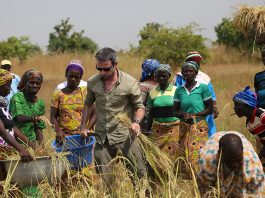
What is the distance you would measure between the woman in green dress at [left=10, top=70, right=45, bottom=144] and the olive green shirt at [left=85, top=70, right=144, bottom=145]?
79 centimetres

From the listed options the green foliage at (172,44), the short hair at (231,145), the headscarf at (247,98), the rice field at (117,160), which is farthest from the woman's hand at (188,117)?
the green foliage at (172,44)

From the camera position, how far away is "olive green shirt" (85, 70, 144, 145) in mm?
4617

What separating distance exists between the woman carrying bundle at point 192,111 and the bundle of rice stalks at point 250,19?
186 centimetres

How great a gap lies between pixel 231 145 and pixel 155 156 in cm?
99

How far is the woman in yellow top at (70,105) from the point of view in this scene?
5.33 m

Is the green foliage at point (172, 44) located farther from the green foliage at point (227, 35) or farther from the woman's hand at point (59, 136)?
A: the woman's hand at point (59, 136)

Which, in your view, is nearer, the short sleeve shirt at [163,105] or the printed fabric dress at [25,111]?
the printed fabric dress at [25,111]

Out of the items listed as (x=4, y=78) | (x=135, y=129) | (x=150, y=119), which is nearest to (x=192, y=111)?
(x=150, y=119)

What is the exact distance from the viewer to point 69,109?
5.36m

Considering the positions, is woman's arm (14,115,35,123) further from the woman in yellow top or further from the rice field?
the rice field

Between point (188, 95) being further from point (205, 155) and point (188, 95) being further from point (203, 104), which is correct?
point (205, 155)

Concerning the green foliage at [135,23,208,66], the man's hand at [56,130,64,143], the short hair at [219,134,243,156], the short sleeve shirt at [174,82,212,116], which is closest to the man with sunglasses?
the man's hand at [56,130,64,143]

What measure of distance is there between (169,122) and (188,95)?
40 centimetres

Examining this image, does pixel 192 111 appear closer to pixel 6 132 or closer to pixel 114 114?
pixel 114 114
